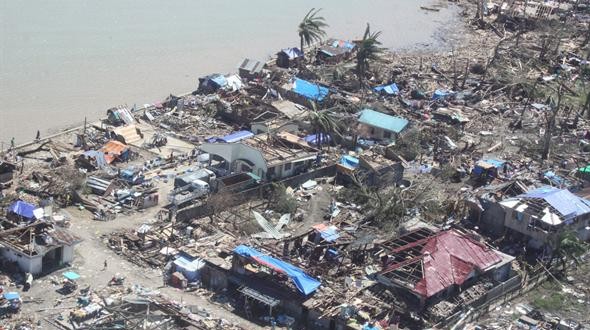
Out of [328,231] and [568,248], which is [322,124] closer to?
[328,231]

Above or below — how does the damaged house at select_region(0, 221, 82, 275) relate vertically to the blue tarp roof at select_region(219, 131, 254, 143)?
below

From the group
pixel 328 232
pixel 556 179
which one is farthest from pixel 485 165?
Answer: pixel 328 232

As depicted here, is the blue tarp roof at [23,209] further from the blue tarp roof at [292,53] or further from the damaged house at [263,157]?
the blue tarp roof at [292,53]

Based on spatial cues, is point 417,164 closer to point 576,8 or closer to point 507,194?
point 507,194

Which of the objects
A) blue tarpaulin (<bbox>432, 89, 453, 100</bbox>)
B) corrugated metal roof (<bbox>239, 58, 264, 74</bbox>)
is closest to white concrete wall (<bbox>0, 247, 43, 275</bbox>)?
corrugated metal roof (<bbox>239, 58, 264, 74</bbox>)

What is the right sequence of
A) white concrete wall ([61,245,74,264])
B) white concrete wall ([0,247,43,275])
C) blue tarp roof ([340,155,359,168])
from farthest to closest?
blue tarp roof ([340,155,359,168])
white concrete wall ([61,245,74,264])
white concrete wall ([0,247,43,275])

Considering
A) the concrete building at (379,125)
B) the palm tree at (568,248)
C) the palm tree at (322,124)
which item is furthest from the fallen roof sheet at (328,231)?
the concrete building at (379,125)

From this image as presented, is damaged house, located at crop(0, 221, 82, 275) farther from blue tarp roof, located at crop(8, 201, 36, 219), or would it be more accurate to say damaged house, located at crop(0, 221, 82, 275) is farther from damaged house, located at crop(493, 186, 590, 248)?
damaged house, located at crop(493, 186, 590, 248)

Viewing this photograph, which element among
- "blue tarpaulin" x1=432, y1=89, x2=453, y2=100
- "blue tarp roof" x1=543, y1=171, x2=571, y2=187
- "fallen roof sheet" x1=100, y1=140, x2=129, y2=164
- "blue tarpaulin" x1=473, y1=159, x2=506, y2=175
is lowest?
"blue tarp roof" x1=543, y1=171, x2=571, y2=187
